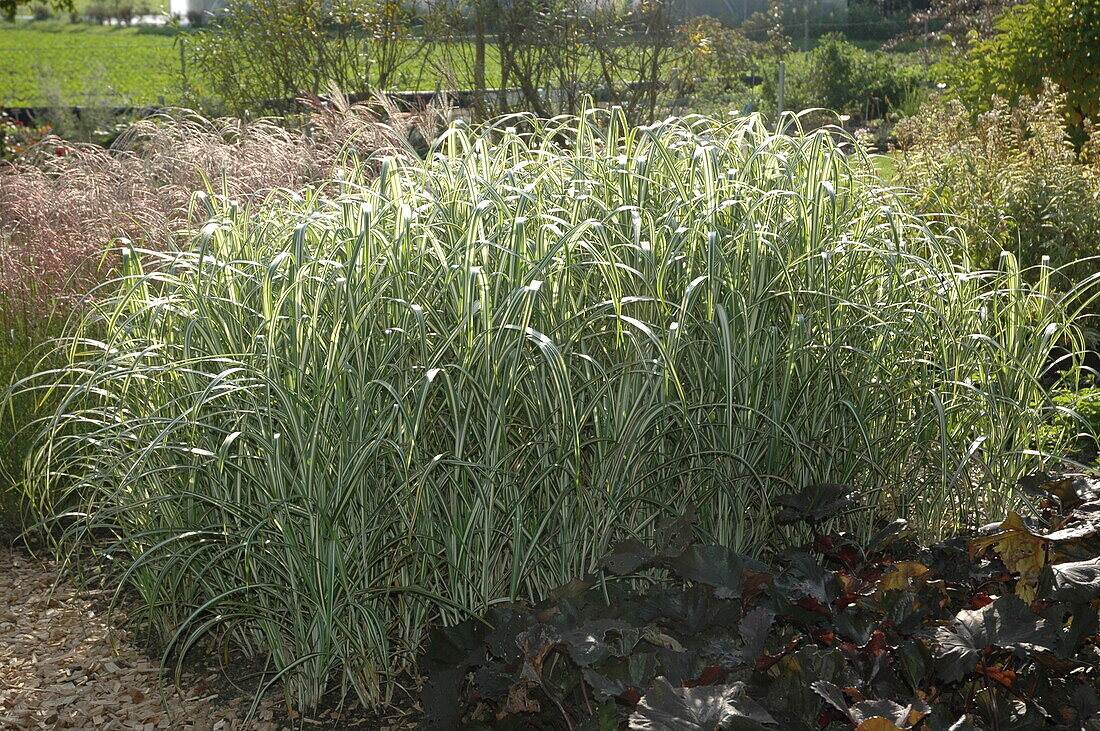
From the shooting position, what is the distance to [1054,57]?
625 centimetres

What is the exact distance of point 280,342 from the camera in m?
2.15

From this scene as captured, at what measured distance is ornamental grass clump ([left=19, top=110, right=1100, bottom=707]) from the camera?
6.69 ft

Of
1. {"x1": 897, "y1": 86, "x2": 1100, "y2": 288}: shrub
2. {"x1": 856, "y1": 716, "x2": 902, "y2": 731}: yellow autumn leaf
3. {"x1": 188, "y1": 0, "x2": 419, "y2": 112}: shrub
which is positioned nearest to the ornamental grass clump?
{"x1": 856, "y1": 716, "x2": 902, "y2": 731}: yellow autumn leaf

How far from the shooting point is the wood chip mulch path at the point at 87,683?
2186 millimetres

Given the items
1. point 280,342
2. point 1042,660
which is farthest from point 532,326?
point 1042,660

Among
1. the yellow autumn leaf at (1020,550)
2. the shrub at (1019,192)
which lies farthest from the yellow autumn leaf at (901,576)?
the shrub at (1019,192)

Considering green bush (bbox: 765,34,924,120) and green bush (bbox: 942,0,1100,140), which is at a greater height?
green bush (bbox: 765,34,924,120)

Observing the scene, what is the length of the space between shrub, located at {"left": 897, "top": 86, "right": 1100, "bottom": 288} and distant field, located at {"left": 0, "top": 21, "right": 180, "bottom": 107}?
1335 centimetres

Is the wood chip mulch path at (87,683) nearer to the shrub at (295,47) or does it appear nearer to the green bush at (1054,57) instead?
the green bush at (1054,57)

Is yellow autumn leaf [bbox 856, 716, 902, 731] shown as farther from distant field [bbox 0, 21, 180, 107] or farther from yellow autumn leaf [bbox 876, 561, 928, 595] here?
distant field [bbox 0, 21, 180, 107]

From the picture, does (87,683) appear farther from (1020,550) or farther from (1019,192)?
(1019,192)

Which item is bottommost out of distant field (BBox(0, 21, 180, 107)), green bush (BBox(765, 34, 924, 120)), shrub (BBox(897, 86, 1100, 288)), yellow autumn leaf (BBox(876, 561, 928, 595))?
yellow autumn leaf (BBox(876, 561, 928, 595))

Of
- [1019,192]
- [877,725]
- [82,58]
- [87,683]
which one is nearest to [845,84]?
[1019,192]

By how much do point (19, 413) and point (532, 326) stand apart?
2002 mm
